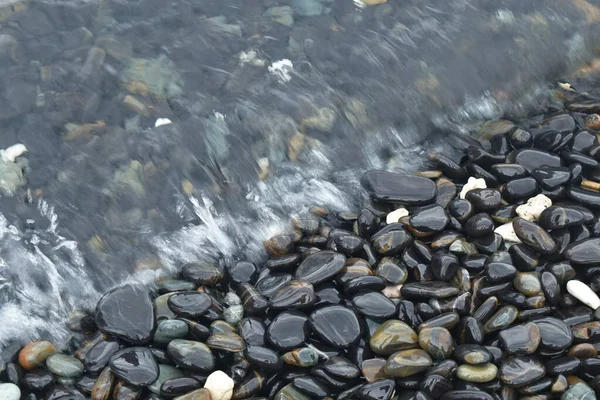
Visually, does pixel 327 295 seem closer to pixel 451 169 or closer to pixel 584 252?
pixel 451 169

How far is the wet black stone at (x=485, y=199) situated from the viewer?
12.4 ft

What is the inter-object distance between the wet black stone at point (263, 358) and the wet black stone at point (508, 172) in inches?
67.9

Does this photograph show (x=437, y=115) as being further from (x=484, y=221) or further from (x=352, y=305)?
(x=352, y=305)

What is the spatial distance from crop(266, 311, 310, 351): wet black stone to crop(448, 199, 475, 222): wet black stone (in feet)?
3.47

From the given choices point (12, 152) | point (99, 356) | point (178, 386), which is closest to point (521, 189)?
point (178, 386)

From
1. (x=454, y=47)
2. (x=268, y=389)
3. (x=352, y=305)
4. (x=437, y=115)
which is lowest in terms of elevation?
(x=268, y=389)

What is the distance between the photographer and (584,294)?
3.34 meters

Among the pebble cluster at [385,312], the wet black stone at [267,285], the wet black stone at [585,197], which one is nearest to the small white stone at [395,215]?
the pebble cluster at [385,312]

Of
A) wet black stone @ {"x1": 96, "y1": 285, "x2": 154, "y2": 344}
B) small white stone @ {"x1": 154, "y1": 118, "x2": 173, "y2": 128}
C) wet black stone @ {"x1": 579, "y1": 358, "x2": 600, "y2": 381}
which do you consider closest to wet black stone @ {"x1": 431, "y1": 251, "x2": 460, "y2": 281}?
wet black stone @ {"x1": 579, "y1": 358, "x2": 600, "y2": 381}

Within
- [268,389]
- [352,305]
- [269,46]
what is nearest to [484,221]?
[352,305]

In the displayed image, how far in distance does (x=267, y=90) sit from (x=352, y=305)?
5.72 feet

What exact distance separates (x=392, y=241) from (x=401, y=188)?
41 centimetres

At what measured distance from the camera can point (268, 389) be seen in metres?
3.17

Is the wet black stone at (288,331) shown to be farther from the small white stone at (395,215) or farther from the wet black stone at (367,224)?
the small white stone at (395,215)
